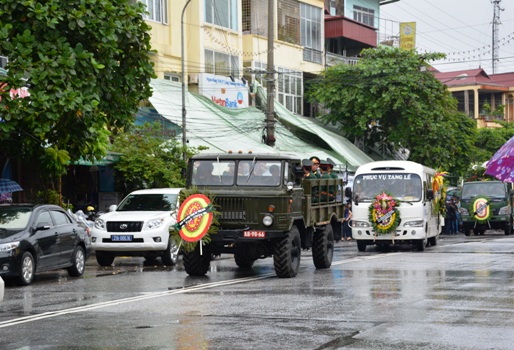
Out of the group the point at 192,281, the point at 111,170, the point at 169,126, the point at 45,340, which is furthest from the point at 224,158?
the point at 169,126

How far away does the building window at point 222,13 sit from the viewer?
4086 cm

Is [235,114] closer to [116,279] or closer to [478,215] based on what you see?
[478,215]

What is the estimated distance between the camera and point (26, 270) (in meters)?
18.1

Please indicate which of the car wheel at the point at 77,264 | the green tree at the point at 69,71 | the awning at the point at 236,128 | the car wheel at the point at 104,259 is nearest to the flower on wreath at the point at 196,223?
the car wheel at the point at 77,264

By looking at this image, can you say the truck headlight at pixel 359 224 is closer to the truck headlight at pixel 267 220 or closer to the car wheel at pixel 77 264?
the car wheel at pixel 77 264

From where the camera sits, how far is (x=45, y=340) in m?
10.6

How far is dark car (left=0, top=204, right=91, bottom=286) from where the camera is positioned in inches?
696

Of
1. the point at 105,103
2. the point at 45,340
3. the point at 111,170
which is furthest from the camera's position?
the point at 111,170

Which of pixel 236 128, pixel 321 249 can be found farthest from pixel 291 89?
pixel 321 249

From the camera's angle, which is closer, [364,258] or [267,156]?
[267,156]

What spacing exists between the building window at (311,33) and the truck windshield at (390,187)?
2079 centimetres

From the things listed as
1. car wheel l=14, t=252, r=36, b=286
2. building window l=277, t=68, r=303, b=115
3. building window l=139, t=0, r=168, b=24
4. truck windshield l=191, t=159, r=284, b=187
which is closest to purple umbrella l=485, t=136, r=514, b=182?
truck windshield l=191, t=159, r=284, b=187

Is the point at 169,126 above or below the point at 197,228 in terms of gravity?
above

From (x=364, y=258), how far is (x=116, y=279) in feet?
25.0
